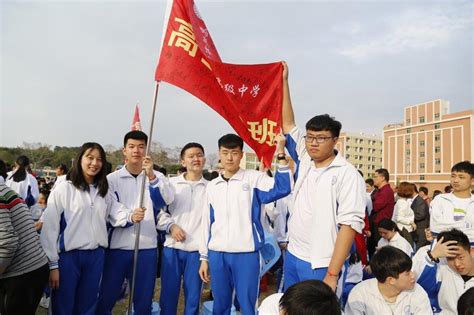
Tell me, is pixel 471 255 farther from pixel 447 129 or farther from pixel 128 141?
pixel 447 129

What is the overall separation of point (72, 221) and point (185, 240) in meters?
1.17

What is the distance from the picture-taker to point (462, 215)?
439cm

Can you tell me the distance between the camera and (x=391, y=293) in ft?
9.61

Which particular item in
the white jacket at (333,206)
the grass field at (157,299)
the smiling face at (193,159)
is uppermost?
the smiling face at (193,159)

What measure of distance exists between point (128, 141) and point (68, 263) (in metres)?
1.35

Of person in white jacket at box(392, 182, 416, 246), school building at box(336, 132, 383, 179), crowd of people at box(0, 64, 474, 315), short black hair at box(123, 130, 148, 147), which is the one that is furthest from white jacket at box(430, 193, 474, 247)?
school building at box(336, 132, 383, 179)

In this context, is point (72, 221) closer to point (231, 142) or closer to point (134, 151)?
point (134, 151)

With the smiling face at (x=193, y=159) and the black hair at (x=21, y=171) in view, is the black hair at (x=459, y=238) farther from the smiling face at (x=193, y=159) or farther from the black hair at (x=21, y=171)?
the black hair at (x=21, y=171)

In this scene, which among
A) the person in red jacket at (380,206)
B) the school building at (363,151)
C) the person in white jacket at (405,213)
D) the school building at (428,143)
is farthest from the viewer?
the school building at (363,151)

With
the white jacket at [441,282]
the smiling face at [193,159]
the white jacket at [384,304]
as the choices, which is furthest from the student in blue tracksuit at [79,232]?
the white jacket at [441,282]

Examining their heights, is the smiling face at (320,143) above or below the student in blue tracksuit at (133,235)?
above

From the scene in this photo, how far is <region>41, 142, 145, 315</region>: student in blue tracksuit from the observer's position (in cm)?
336

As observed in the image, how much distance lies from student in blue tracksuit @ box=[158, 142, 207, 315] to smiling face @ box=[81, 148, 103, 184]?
3.00 feet

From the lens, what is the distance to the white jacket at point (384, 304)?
2873 millimetres
